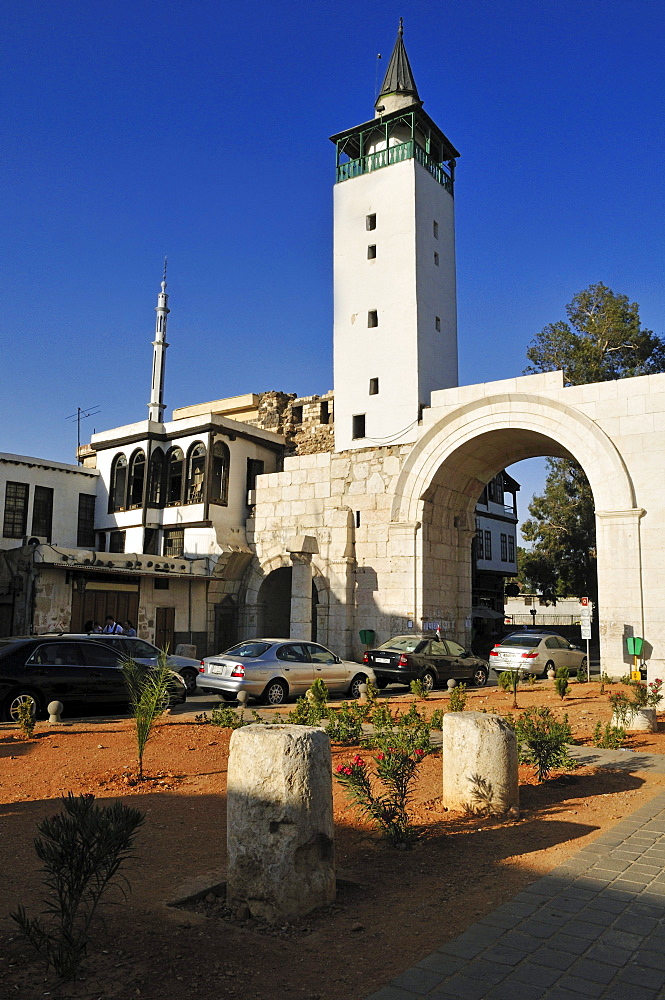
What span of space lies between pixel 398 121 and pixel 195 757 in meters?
26.7

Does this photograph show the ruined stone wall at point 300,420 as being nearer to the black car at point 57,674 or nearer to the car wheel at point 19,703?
the black car at point 57,674

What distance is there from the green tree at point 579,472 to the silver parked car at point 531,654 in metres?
14.7

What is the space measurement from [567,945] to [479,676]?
1793cm

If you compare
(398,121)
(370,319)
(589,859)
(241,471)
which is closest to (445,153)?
(398,121)

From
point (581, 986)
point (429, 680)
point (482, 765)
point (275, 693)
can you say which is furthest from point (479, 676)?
point (581, 986)

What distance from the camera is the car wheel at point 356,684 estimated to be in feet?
57.7

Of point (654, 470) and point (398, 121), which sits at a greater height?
point (398, 121)

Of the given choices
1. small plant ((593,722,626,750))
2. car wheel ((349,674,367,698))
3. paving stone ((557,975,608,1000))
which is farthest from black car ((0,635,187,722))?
paving stone ((557,975,608,1000))

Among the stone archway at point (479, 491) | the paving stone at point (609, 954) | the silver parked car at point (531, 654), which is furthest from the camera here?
the silver parked car at point (531, 654)

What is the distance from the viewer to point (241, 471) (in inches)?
1134

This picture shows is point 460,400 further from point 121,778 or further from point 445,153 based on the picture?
point 121,778

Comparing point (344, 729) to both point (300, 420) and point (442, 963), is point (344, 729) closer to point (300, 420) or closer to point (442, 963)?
point (442, 963)

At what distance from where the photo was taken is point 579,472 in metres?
36.2

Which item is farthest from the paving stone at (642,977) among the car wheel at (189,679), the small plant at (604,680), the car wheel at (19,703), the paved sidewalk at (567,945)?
the car wheel at (189,679)
